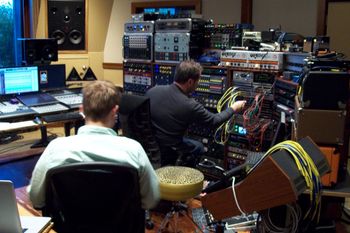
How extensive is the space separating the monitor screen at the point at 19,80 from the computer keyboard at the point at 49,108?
411mm

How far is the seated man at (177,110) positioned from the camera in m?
3.36

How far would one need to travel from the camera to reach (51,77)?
4875mm

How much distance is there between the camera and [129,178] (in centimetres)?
170

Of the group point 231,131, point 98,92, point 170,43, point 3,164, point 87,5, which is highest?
point 87,5

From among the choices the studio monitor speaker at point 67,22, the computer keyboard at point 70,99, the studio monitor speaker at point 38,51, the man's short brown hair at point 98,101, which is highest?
the studio monitor speaker at point 67,22

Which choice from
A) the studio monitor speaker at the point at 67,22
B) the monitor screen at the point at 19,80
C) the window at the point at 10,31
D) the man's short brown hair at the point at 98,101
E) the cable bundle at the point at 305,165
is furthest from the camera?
the window at the point at 10,31

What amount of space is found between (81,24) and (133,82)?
1799 millimetres

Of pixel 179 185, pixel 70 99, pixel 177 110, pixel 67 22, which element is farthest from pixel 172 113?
pixel 67 22

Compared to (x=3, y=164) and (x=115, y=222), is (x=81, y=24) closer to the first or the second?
(x=3, y=164)

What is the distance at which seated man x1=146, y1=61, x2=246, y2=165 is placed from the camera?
336 cm

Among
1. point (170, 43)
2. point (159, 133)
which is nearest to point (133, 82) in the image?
point (170, 43)

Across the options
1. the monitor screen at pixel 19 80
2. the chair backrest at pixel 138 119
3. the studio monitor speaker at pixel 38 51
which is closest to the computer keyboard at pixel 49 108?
the monitor screen at pixel 19 80

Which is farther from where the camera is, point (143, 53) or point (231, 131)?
point (143, 53)

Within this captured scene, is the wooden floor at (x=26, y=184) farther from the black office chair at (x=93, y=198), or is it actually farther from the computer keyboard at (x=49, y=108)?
the black office chair at (x=93, y=198)
